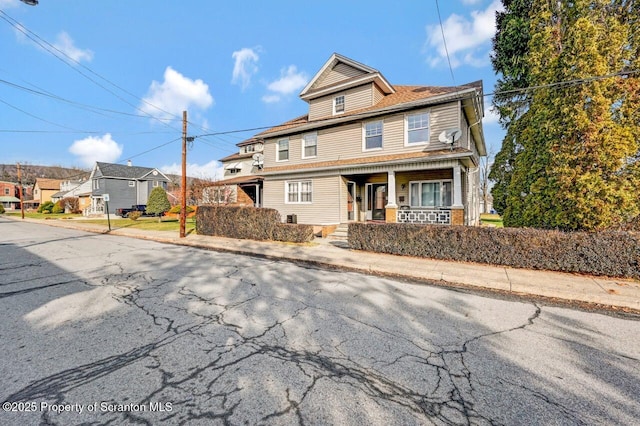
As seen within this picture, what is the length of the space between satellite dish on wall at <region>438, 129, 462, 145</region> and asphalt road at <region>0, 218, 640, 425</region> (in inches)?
298

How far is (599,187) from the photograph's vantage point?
7.24 meters

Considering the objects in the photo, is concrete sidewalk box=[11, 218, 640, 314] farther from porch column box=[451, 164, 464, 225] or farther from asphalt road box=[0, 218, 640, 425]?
porch column box=[451, 164, 464, 225]

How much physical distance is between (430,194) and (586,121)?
22.7ft

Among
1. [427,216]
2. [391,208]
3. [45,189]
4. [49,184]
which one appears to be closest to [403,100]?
[391,208]

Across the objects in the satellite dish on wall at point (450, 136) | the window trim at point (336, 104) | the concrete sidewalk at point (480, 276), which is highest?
the window trim at point (336, 104)

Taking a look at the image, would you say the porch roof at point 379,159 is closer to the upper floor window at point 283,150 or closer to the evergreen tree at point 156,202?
the upper floor window at point 283,150

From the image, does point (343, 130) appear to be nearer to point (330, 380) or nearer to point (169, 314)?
point (169, 314)

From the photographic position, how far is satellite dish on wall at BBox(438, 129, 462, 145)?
1098 centimetres

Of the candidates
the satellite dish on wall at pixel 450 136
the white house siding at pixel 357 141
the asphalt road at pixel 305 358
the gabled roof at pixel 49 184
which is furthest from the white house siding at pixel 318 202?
the gabled roof at pixel 49 184

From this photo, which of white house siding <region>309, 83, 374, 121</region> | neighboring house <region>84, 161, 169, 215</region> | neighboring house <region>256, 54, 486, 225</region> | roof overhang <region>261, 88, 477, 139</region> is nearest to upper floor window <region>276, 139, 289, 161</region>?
neighboring house <region>256, 54, 486, 225</region>

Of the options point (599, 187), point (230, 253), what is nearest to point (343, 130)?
point (230, 253)

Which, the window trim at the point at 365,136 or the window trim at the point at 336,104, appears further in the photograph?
the window trim at the point at 336,104

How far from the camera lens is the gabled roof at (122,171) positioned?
38.1m

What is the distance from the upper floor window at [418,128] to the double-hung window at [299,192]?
610 centimetres
